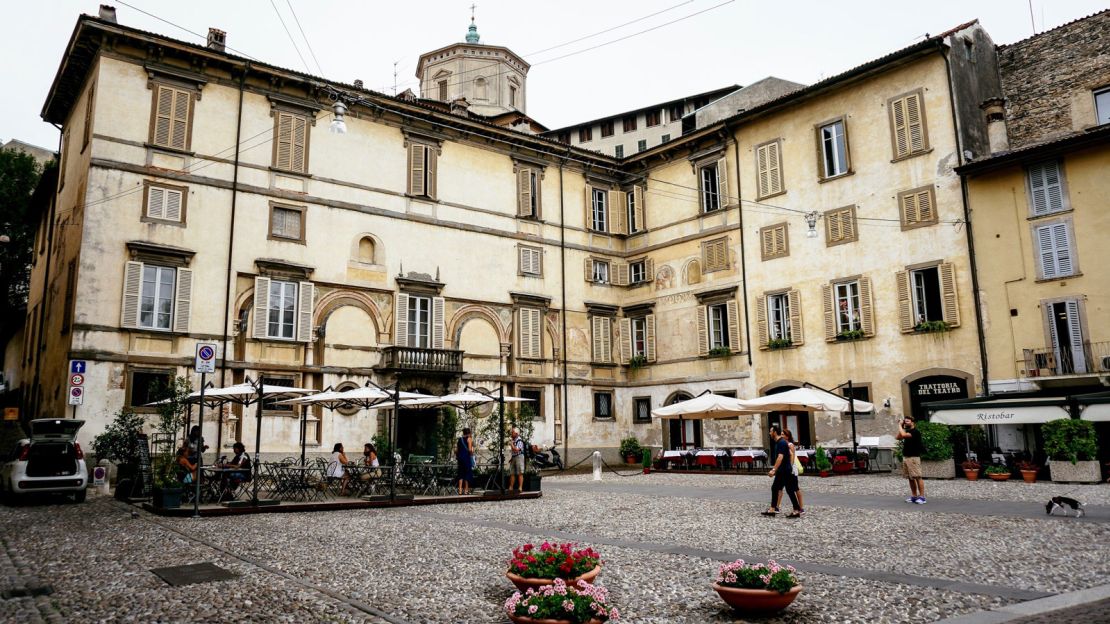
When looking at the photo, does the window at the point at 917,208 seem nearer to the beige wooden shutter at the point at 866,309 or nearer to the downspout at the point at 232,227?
the beige wooden shutter at the point at 866,309

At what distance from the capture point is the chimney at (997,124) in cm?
2439

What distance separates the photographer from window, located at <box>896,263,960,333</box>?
23.5 meters

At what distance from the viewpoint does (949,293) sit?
23266 millimetres

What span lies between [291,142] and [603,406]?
1545 centimetres

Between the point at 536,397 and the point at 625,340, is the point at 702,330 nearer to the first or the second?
the point at 625,340

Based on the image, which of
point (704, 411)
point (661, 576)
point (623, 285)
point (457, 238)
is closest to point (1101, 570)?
point (661, 576)

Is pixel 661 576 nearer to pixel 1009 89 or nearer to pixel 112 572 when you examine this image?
pixel 112 572

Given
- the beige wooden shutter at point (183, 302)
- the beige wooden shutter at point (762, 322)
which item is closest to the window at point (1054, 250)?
the beige wooden shutter at point (762, 322)

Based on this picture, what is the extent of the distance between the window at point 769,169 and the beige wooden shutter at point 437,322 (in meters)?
12.2

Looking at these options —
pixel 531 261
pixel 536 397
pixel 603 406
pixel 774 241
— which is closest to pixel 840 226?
pixel 774 241

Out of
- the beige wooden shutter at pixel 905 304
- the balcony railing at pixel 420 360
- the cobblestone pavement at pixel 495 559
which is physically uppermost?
the beige wooden shutter at pixel 905 304

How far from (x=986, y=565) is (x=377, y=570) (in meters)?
6.55

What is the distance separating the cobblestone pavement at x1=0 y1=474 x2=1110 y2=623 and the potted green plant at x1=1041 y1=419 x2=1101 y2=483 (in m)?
2.34

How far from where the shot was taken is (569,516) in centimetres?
1389
